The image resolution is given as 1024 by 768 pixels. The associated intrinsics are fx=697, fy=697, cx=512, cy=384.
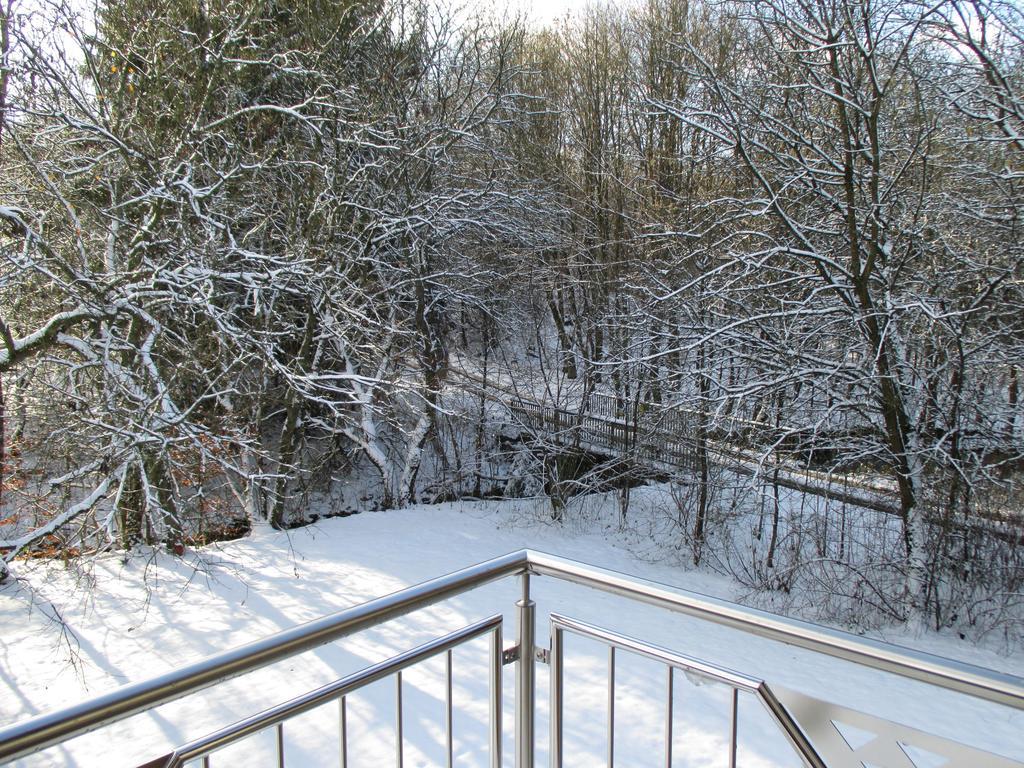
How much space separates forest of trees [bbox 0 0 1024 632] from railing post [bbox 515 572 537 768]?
5.50 metres

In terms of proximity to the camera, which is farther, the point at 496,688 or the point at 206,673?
the point at 496,688

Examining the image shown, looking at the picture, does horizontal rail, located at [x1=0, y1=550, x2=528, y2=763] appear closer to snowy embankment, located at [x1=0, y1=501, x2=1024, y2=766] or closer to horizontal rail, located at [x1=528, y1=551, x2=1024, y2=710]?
horizontal rail, located at [x1=528, y1=551, x2=1024, y2=710]

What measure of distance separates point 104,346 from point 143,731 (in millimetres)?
3835

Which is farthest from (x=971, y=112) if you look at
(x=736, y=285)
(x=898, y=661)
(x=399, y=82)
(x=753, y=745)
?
(x=399, y=82)

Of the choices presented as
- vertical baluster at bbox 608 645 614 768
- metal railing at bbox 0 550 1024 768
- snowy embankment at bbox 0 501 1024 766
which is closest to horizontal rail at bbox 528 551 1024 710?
metal railing at bbox 0 550 1024 768

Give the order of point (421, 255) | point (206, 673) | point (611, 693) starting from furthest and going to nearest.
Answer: point (421, 255) → point (611, 693) → point (206, 673)

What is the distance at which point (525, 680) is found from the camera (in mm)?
2191

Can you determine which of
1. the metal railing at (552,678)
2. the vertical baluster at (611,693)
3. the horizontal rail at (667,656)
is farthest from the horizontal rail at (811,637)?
the vertical baluster at (611,693)

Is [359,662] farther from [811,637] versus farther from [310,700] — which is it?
[811,637]

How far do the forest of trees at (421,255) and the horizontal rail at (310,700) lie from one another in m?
5.66

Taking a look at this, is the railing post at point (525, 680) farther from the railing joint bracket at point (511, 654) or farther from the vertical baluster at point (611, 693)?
the vertical baluster at point (611, 693)

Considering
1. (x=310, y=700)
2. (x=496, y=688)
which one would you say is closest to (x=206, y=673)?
(x=310, y=700)

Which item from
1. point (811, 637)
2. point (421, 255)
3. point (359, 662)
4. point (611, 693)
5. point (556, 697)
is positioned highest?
point (421, 255)

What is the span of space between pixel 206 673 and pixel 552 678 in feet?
3.91
